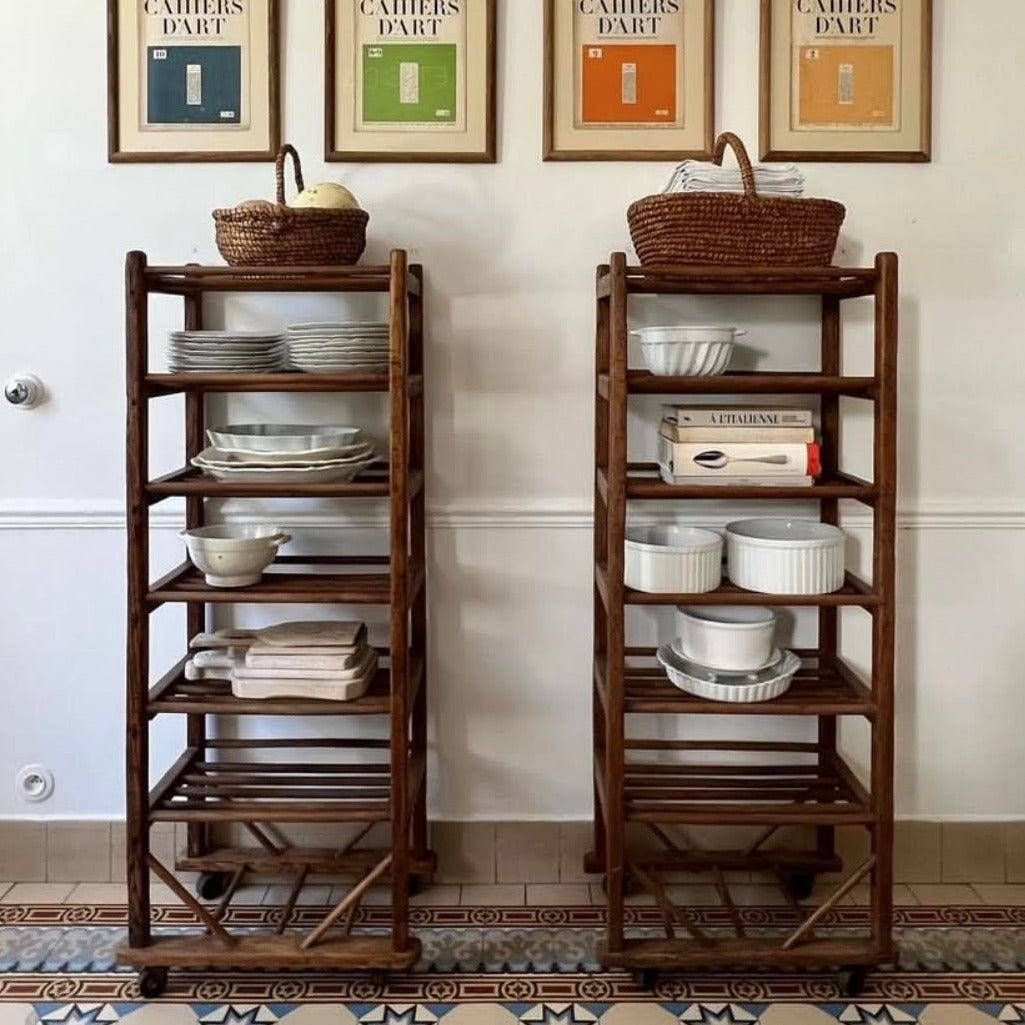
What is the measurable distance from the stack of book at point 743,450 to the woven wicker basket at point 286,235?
70 centimetres

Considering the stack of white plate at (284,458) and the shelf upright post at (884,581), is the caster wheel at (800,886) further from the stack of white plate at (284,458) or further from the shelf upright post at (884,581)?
the stack of white plate at (284,458)

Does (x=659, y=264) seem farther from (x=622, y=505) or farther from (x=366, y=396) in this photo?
(x=366, y=396)

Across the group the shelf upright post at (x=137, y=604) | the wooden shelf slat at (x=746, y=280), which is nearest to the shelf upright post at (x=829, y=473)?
the wooden shelf slat at (x=746, y=280)

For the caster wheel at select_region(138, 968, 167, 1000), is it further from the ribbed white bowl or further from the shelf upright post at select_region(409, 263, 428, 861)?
the ribbed white bowl

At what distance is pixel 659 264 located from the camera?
1.99m

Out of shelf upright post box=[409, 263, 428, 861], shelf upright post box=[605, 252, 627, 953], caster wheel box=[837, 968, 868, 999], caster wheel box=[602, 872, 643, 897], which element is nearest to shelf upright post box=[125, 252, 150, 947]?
shelf upright post box=[409, 263, 428, 861]

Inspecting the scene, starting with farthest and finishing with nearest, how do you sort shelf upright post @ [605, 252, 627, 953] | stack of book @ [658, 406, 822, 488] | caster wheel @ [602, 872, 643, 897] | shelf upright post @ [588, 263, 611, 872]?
caster wheel @ [602, 872, 643, 897], shelf upright post @ [588, 263, 611, 872], stack of book @ [658, 406, 822, 488], shelf upright post @ [605, 252, 627, 953]

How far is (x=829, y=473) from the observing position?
7.51 ft

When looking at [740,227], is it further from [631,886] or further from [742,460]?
[631,886]

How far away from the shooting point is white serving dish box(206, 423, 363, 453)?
6.57 feet

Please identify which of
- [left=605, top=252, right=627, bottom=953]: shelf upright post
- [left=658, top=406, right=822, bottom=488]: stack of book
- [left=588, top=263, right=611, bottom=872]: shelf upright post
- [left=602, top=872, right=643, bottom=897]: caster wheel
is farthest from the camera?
[left=602, top=872, right=643, bottom=897]: caster wheel

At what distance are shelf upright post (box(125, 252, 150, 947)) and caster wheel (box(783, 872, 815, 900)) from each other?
4.29 ft

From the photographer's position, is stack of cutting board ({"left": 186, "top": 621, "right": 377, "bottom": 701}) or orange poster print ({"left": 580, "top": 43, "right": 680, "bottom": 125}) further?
orange poster print ({"left": 580, "top": 43, "right": 680, "bottom": 125})

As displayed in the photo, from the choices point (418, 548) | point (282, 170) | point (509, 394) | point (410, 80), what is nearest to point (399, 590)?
point (418, 548)
